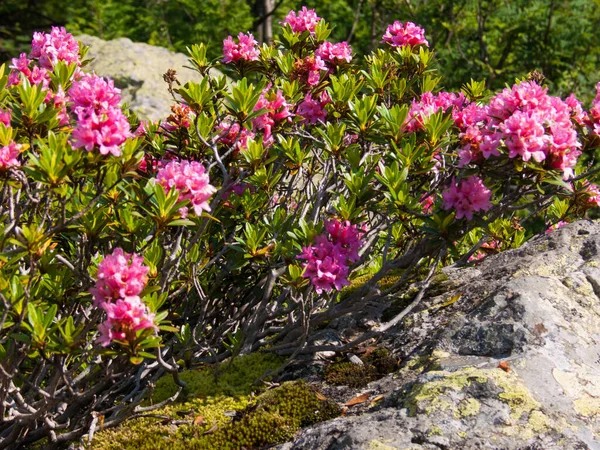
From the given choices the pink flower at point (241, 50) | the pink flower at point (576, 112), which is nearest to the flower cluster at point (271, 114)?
the pink flower at point (241, 50)

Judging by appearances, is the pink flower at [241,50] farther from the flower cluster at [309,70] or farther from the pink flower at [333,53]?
the pink flower at [333,53]

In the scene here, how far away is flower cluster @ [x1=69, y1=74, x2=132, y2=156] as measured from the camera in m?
2.20

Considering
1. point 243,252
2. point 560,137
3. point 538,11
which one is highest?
point 538,11

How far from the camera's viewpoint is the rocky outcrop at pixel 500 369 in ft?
6.66

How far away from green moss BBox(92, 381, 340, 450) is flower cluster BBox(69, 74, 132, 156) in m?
1.03

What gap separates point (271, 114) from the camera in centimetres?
305

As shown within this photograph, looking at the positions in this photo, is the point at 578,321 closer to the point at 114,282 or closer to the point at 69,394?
the point at 114,282

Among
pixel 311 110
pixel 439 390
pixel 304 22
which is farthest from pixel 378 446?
pixel 304 22

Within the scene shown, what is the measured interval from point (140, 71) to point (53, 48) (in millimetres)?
4386

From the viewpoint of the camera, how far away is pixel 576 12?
906 centimetres

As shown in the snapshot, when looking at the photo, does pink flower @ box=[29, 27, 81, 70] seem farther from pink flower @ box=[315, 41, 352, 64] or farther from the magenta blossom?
the magenta blossom

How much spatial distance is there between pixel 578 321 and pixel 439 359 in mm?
539

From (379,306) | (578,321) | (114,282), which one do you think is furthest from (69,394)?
(578,321)

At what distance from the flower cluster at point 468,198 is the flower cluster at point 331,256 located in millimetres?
382
